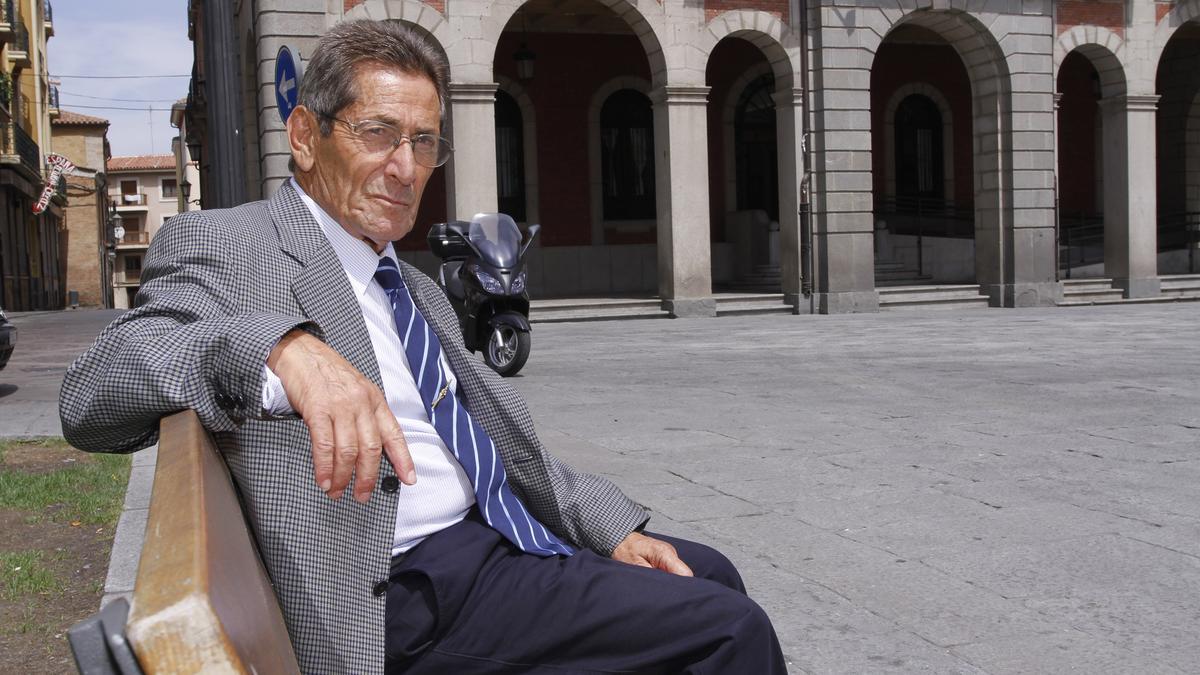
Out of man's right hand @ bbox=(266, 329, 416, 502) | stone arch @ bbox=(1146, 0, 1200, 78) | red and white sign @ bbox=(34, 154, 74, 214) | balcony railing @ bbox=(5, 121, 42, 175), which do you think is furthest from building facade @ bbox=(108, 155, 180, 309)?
man's right hand @ bbox=(266, 329, 416, 502)

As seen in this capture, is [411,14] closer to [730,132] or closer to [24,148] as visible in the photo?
[730,132]

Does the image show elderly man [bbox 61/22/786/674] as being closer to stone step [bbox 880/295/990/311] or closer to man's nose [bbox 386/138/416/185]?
man's nose [bbox 386/138/416/185]

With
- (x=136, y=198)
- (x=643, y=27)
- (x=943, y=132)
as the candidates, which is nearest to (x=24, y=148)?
(x=643, y=27)

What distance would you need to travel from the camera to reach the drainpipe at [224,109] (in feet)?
23.5

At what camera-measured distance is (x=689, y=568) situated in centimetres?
211

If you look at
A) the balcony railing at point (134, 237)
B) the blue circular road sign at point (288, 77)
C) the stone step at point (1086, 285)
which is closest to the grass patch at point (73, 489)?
the blue circular road sign at point (288, 77)

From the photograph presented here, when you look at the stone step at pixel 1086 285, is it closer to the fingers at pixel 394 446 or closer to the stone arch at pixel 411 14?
→ the stone arch at pixel 411 14

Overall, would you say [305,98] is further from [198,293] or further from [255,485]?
[255,485]

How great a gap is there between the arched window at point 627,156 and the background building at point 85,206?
40.6m

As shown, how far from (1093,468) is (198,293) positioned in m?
4.66

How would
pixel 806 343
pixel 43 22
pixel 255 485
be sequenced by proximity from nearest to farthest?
pixel 255 485
pixel 806 343
pixel 43 22

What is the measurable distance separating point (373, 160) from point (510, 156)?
20.2 metres

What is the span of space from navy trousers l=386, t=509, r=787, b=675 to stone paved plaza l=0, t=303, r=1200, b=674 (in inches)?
53.3

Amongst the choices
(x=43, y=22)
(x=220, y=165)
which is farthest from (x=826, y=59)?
(x=43, y=22)
